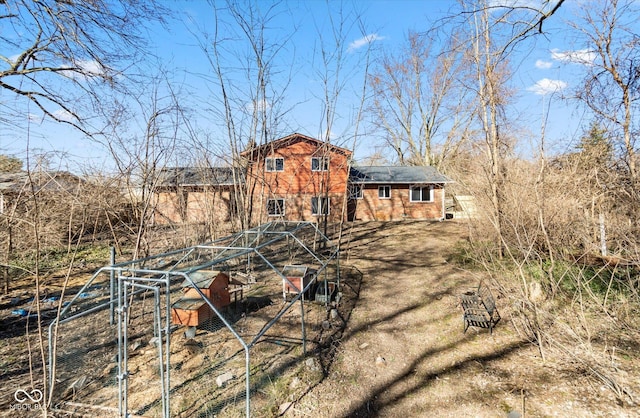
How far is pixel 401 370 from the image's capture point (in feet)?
16.7

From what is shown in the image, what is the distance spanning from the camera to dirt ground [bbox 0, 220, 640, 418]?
13.4 feet

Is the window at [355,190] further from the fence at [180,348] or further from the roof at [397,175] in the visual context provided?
the fence at [180,348]

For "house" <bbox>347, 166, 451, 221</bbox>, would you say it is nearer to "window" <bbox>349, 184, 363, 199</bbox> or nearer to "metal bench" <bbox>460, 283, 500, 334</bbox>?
"window" <bbox>349, 184, 363, 199</bbox>

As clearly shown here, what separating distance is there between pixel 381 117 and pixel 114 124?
29.7 meters

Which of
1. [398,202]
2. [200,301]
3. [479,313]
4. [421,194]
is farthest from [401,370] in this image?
[421,194]

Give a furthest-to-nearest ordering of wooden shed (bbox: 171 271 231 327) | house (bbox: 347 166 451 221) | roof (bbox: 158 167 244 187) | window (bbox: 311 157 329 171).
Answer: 1. house (bbox: 347 166 451 221)
2. window (bbox: 311 157 329 171)
3. roof (bbox: 158 167 244 187)
4. wooden shed (bbox: 171 271 231 327)

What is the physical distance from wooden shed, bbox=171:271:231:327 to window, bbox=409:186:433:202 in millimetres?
17757

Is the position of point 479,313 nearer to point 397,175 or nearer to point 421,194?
point 421,194

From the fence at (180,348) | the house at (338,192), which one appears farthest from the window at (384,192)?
the fence at (180,348)

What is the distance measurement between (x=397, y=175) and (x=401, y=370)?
18.7 meters

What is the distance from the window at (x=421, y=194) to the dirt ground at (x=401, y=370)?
1433cm

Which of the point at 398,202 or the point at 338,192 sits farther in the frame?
the point at 398,202

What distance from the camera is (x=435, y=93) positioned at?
103 feet

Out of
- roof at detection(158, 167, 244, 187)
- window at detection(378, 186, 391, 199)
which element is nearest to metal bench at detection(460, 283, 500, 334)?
roof at detection(158, 167, 244, 187)
